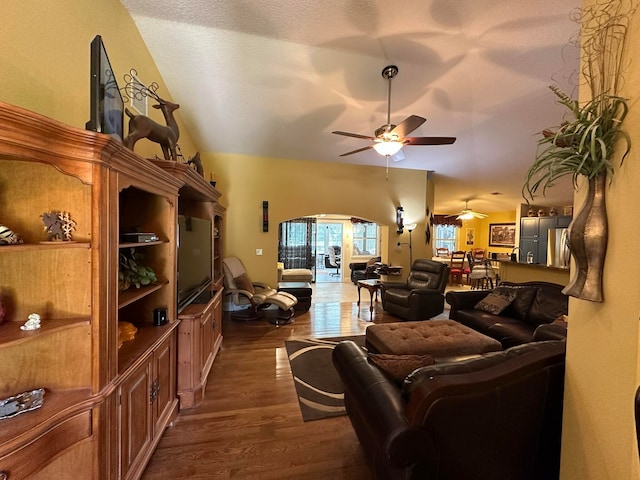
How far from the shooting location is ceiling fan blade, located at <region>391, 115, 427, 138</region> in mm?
2711

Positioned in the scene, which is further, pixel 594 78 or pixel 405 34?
pixel 405 34

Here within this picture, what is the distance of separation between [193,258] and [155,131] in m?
1.27

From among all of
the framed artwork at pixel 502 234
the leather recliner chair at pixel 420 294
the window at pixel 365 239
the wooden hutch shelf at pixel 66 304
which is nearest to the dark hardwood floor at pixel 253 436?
the wooden hutch shelf at pixel 66 304

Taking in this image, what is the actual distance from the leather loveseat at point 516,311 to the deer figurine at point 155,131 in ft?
12.7

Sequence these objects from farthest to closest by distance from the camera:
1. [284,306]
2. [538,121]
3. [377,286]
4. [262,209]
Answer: [262,209] → [377,286] → [284,306] → [538,121]

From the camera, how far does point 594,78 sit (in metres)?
1.11

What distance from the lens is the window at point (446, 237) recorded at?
11.4m

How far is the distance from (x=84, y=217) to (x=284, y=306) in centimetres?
353

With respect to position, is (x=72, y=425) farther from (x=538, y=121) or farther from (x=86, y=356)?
(x=538, y=121)

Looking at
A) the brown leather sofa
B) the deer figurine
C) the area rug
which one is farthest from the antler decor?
the area rug

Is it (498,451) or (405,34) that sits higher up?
(405,34)

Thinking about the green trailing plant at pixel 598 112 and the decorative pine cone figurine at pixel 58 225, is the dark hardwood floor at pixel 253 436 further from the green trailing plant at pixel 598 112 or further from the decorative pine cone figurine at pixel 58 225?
the green trailing plant at pixel 598 112

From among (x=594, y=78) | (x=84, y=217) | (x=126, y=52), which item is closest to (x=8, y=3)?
(x=84, y=217)

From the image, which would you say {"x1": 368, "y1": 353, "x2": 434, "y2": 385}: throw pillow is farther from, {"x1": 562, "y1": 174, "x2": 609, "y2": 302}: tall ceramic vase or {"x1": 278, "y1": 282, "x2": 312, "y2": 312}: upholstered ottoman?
{"x1": 278, "y1": 282, "x2": 312, "y2": 312}: upholstered ottoman
